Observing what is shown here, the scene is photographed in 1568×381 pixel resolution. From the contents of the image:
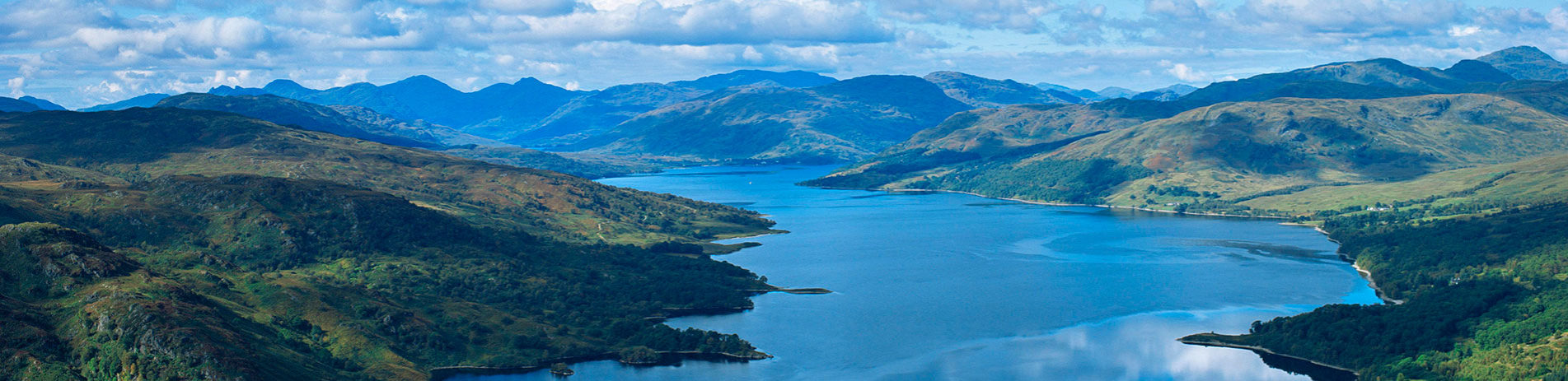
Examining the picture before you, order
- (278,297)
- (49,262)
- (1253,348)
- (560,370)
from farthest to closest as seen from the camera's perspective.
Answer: (1253,348) → (278,297) → (560,370) → (49,262)

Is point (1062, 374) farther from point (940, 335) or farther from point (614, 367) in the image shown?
point (614, 367)

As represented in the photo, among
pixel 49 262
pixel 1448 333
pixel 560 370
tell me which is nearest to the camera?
pixel 49 262

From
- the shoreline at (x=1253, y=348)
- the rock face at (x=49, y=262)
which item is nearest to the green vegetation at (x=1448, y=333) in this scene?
the shoreline at (x=1253, y=348)

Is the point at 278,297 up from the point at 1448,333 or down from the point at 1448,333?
up

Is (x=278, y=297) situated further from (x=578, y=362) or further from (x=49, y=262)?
(x=578, y=362)

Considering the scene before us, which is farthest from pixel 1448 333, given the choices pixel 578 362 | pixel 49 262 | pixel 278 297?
pixel 49 262

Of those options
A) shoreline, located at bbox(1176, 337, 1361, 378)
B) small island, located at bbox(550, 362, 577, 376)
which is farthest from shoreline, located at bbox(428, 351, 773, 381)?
shoreline, located at bbox(1176, 337, 1361, 378)

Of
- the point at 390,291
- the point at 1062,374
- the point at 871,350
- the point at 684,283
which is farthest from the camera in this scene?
the point at 684,283

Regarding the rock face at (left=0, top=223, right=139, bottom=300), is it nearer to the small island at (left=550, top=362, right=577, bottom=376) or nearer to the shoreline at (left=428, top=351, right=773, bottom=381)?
the shoreline at (left=428, top=351, right=773, bottom=381)

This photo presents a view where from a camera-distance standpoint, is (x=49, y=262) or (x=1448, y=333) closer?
(x=49, y=262)

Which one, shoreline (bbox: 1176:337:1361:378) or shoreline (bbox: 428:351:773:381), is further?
shoreline (bbox: 428:351:773:381)

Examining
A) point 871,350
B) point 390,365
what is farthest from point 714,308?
point 390,365
